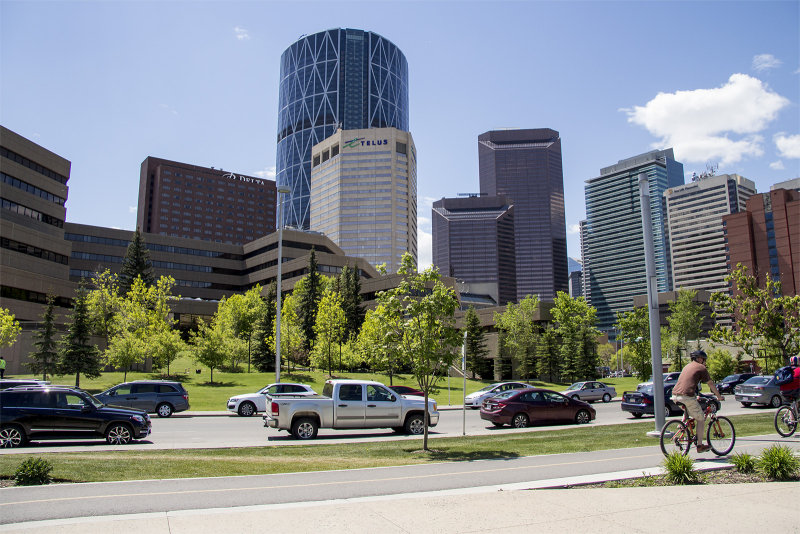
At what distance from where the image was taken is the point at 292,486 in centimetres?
873

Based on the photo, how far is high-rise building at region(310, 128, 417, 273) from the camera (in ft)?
603

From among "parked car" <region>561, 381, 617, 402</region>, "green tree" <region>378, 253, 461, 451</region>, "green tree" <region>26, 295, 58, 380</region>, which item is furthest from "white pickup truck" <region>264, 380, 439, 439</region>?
"green tree" <region>26, 295, 58, 380</region>

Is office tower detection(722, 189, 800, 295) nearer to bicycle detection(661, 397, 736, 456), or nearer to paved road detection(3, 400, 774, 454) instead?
paved road detection(3, 400, 774, 454)

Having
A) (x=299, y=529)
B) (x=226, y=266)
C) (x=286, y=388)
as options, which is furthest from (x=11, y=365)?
(x=226, y=266)

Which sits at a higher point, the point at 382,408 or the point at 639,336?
the point at 639,336

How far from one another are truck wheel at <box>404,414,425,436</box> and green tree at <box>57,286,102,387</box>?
27.4 m

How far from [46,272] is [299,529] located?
66826 mm

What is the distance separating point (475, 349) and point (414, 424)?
48.9m

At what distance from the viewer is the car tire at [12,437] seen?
1423 centimetres

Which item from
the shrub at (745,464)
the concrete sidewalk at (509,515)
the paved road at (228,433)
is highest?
the shrub at (745,464)

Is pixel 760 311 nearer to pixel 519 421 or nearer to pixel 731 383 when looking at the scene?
pixel 519 421

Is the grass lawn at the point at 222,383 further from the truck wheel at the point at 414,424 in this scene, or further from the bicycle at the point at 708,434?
the bicycle at the point at 708,434

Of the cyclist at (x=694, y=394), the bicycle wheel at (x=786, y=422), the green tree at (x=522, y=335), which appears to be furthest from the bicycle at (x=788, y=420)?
the green tree at (x=522, y=335)

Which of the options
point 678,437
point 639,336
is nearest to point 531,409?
point 678,437
